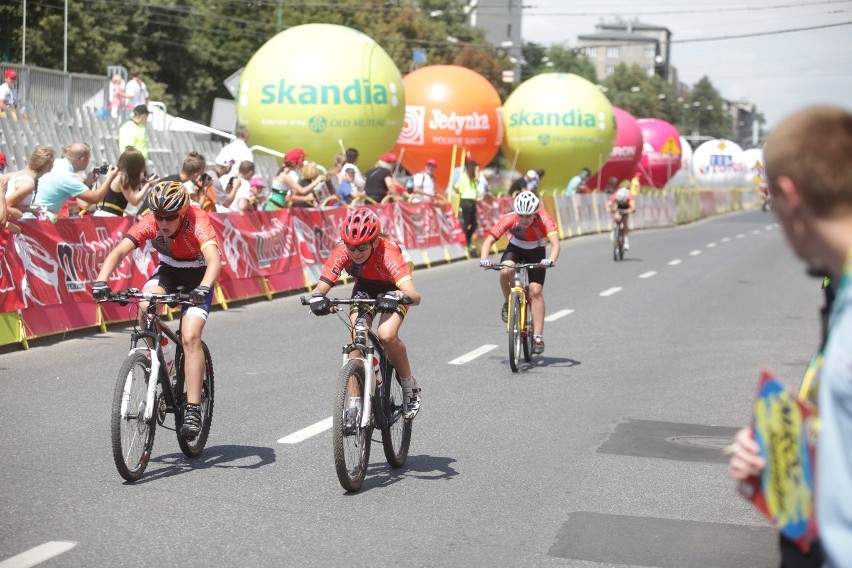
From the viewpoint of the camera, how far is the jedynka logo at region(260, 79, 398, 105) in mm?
25531

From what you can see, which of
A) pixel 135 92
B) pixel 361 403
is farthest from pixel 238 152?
pixel 361 403

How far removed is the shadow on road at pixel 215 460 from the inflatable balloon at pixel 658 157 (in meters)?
52.5

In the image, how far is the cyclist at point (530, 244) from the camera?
1266 centimetres

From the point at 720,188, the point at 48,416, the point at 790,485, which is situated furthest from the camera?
the point at 720,188

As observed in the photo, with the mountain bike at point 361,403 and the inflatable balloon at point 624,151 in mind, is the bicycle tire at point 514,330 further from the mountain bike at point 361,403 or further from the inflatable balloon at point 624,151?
the inflatable balloon at point 624,151

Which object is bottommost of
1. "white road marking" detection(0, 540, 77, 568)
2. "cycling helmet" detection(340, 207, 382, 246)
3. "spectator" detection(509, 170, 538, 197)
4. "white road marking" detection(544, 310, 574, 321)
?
"white road marking" detection(544, 310, 574, 321)

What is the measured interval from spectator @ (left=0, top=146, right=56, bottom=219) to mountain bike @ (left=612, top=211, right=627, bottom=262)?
17438 millimetres

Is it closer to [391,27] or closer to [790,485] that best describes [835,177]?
[790,485]

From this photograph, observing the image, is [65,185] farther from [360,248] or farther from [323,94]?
[323,94]

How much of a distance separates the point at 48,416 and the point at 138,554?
12.0ft

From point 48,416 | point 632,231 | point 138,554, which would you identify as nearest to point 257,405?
point 48,416

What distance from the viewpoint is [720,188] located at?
77875mm

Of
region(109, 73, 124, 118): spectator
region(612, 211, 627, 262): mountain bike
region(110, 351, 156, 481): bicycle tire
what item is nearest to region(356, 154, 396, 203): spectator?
region(109, 73, 124, 118): spectator

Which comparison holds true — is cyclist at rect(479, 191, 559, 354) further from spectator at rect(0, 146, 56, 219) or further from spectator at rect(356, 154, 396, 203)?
spectator at rect(356, 154, 396, 203)
